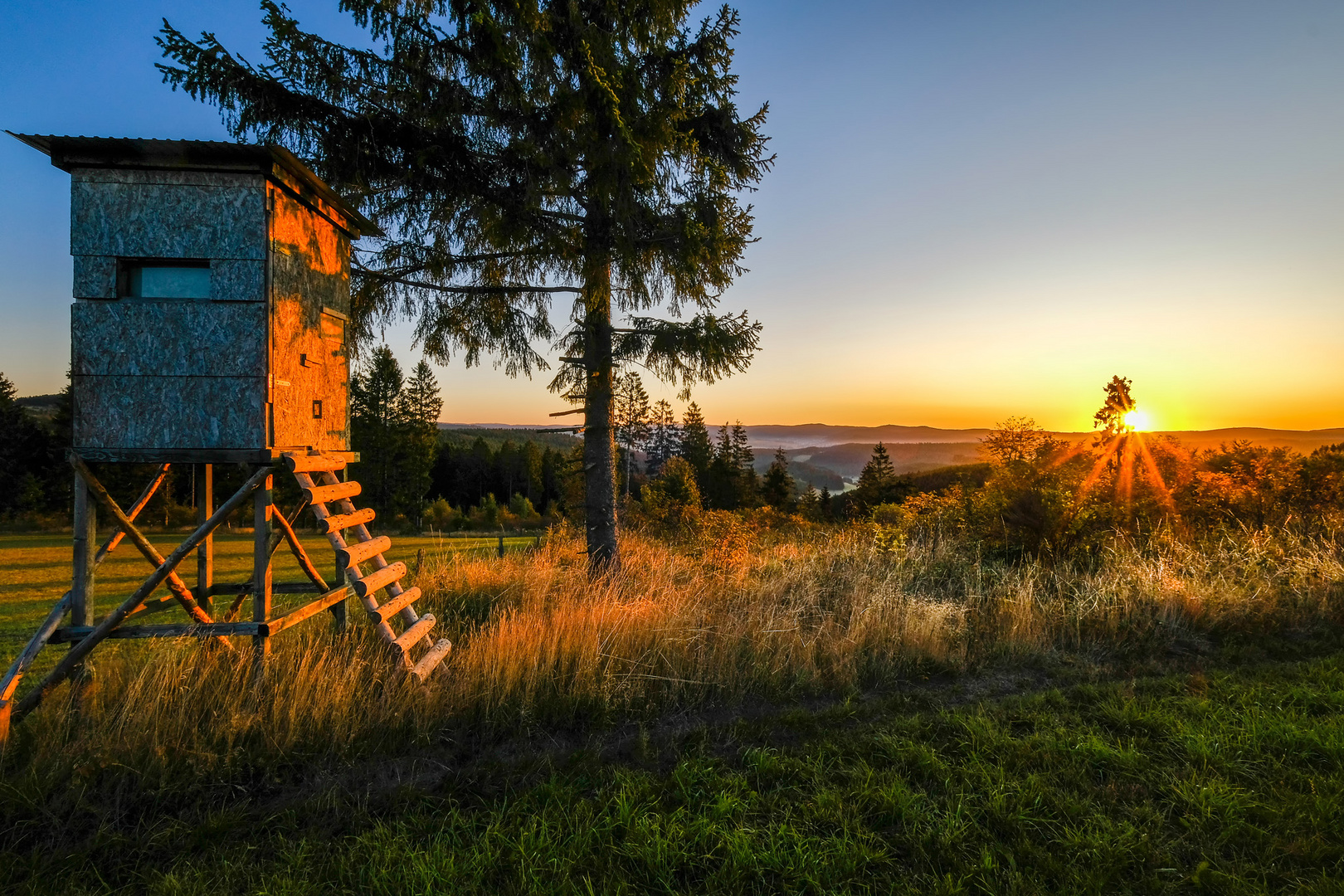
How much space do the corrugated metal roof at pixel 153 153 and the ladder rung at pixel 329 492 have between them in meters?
2.64

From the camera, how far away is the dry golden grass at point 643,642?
3742 mm

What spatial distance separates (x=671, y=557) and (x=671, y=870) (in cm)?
650

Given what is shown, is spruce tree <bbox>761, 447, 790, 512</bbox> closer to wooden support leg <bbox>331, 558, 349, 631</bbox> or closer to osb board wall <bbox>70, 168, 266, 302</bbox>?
wooden support leg <bbox>331, 558, 349, 631</bbox>

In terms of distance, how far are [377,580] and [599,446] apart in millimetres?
3431

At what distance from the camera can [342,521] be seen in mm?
5051

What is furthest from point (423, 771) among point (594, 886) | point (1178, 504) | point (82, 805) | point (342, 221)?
point (1178, 504)

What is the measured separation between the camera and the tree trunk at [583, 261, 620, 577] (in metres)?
7.57

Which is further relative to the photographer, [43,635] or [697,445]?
[697,445]

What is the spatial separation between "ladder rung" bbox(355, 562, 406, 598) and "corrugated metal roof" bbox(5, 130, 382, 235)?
3.43m

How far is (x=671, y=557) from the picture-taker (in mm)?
9164

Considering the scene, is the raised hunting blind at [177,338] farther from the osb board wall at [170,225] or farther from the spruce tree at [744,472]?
the spruce tree at [744,472]

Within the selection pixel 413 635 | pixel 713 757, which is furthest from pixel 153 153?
pixel 713 757

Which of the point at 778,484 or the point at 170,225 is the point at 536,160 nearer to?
the point at 170,225

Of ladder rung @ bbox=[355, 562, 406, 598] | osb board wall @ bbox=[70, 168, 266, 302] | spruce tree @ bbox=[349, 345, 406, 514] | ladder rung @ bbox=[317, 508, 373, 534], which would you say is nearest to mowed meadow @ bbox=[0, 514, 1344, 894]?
ladder rung @ bbox=[355, 562, 406, 598]
